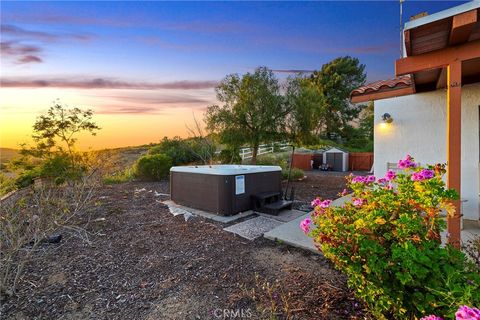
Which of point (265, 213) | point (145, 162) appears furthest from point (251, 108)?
point (265, 213)

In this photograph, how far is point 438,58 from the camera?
2.68 metres

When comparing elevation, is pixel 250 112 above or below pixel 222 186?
above

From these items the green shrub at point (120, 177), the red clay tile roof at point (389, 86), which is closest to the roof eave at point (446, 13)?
the red clay tile roof at point (389, 86)

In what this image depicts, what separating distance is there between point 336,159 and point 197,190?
1307cm

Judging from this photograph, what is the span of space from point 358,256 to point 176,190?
16.4 feet

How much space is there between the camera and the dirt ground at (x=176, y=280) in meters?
2.23

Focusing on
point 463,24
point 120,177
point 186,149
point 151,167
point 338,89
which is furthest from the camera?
point 338,89

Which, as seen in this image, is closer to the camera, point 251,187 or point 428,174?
point 428,174

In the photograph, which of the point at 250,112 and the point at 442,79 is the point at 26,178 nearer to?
the point at 250,112

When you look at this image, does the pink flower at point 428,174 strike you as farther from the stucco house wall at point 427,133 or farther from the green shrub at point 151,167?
the green shrub at point 151,167

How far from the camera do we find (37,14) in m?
4.93

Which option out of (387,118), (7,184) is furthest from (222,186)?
(7,184)

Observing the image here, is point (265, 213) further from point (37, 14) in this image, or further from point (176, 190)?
point (37, 14)

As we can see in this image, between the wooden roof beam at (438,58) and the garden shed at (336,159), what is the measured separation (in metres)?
14.2
